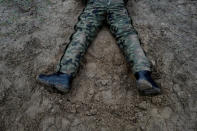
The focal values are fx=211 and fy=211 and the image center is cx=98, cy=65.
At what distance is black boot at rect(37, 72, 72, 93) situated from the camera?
5.74 feet

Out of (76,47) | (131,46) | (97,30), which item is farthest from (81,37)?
(131,46)

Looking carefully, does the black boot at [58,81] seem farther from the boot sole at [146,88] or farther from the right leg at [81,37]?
the boot sole at [146,88]

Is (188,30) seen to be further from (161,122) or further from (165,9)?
(161,122)

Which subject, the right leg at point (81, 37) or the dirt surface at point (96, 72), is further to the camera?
the right leg at point (81, 37)

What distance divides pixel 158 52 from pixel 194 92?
54 cm

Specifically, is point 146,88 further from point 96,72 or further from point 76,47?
point 76,47

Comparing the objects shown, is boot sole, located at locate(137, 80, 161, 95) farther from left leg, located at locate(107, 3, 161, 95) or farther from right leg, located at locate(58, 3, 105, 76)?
right leg, located at locate(58, 3, 105, 76)

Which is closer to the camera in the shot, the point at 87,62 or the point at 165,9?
the point at 87,62

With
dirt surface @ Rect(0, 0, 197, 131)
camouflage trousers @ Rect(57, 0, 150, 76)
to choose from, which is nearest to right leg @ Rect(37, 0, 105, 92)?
camouflage trousers @ Rect(57, 0, 150, 76)

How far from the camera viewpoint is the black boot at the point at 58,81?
1751 mm

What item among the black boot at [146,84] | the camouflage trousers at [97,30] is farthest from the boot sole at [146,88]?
the camouflage trousers at [97,30]

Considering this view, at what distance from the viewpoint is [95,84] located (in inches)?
77.1

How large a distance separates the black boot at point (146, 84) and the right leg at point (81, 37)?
567 millimetres

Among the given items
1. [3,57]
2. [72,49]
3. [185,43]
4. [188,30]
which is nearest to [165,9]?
[188,30]
